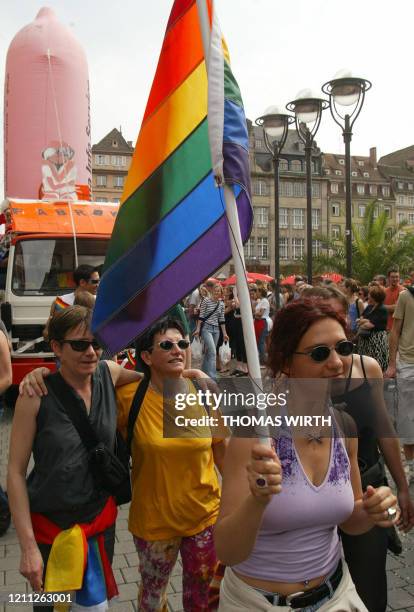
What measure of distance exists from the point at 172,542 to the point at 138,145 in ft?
5.93

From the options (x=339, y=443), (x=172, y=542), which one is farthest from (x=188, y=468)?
(x=339, y=443)

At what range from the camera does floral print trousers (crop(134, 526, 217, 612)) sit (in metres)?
2.62

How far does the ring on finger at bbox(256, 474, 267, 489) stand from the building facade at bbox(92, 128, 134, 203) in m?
74.1

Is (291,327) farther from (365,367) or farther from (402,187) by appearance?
(402,187)

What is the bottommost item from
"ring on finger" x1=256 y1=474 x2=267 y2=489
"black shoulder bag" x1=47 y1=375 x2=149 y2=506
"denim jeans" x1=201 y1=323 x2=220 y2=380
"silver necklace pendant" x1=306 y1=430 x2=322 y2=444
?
"denim jeans" x1=201 y1=323 x2=220 y2=380

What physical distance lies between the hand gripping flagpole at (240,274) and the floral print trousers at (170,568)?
1236 mm

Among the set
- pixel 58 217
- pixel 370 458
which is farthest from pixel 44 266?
pixel 370 458

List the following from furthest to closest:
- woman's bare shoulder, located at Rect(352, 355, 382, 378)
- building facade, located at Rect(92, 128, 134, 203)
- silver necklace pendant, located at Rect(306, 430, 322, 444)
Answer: building facade, located at Rect(92, 128, 134, 203) < woman's bare shoulder, located at Rect(352, 355, 382, 378) < silver necklace pendant, located at Rect(306, 430, 322, 444)

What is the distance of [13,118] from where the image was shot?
40.9 ft

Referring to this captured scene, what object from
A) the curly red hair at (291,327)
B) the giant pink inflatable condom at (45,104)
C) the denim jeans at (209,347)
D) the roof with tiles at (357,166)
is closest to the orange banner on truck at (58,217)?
the giant pink inflatable condom at (45,104)

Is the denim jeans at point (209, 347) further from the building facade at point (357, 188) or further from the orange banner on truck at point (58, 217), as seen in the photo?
the building facade at point (357, 188)

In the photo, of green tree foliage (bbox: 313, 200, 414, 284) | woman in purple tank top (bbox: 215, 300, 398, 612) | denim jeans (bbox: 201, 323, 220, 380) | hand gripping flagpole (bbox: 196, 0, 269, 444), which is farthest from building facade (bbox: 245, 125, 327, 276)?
woman in purple tank top (bbox: 215, 300, 398, 612)

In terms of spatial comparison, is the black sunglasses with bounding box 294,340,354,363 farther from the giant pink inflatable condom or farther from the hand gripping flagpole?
the giant pink inflatable condom

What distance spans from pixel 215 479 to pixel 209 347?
862 centimetres
